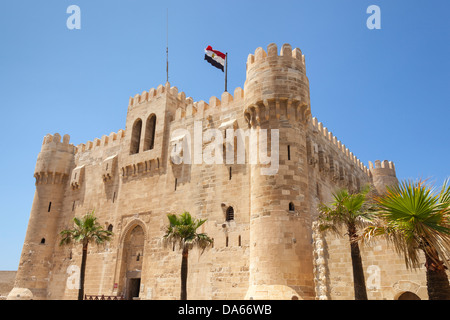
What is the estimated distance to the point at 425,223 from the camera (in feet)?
30.7

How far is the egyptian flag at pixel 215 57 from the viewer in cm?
2864

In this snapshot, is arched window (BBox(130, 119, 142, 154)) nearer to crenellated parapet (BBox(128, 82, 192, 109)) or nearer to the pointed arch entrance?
crenellated parapet (BBox(128, 82, 192, 109))

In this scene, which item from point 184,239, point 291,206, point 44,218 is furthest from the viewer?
point 44,218

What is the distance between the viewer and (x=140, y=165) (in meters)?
27.1

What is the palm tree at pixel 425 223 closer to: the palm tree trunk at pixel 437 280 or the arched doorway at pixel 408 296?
the palm tree trunk at pixel 437 280

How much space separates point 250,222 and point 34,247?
2080 cm

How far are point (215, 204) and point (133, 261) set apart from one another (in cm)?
789

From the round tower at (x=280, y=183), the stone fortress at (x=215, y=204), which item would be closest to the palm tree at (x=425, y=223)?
the stone fortress at (x=215, y=204)

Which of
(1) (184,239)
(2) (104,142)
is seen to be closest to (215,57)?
(2) (104,142)

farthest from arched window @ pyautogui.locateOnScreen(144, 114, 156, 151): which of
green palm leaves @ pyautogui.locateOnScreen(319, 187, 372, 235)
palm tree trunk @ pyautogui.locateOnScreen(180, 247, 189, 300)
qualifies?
green palm leaves @ pyautogui.locateOnScreen(319, 187, 372, 235)

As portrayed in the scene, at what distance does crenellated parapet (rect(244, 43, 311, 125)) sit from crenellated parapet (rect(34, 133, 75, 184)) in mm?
20060

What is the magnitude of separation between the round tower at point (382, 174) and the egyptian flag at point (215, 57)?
18.8 m

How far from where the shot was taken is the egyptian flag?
2864 cm

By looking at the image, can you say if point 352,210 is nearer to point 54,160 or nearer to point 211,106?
point 211,106
